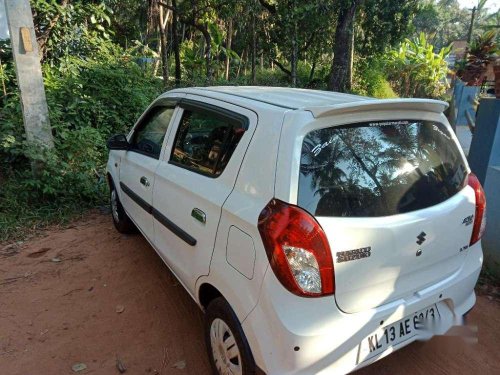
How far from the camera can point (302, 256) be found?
68.4 inches

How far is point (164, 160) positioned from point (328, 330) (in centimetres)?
176

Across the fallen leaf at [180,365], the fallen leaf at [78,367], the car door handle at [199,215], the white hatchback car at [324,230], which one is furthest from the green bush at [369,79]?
the fallen leaf at [78,367]

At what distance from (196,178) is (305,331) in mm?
1159

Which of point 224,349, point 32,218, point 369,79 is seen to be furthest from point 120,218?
→ point 369,79

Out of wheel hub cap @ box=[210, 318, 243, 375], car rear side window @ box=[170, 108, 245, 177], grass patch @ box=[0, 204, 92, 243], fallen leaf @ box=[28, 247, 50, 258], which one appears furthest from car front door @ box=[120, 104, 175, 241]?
grass patch @ box=[0, 204, 92, 243]

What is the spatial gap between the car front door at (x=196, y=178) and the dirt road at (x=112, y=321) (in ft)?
1.65

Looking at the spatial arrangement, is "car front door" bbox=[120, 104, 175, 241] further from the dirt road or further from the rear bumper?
the rear bumper

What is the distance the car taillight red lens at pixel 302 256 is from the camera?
1728 mm

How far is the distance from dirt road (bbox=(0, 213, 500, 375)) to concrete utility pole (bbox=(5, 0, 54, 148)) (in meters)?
1.57

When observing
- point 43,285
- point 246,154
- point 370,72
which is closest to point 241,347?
point 246,154

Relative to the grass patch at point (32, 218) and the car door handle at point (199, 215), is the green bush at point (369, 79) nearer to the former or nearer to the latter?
the grass patch at point (32, 218)

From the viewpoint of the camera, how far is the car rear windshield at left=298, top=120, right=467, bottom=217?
1842 millimetres

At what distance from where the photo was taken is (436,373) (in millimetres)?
2400

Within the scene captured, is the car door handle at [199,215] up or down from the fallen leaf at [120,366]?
up
